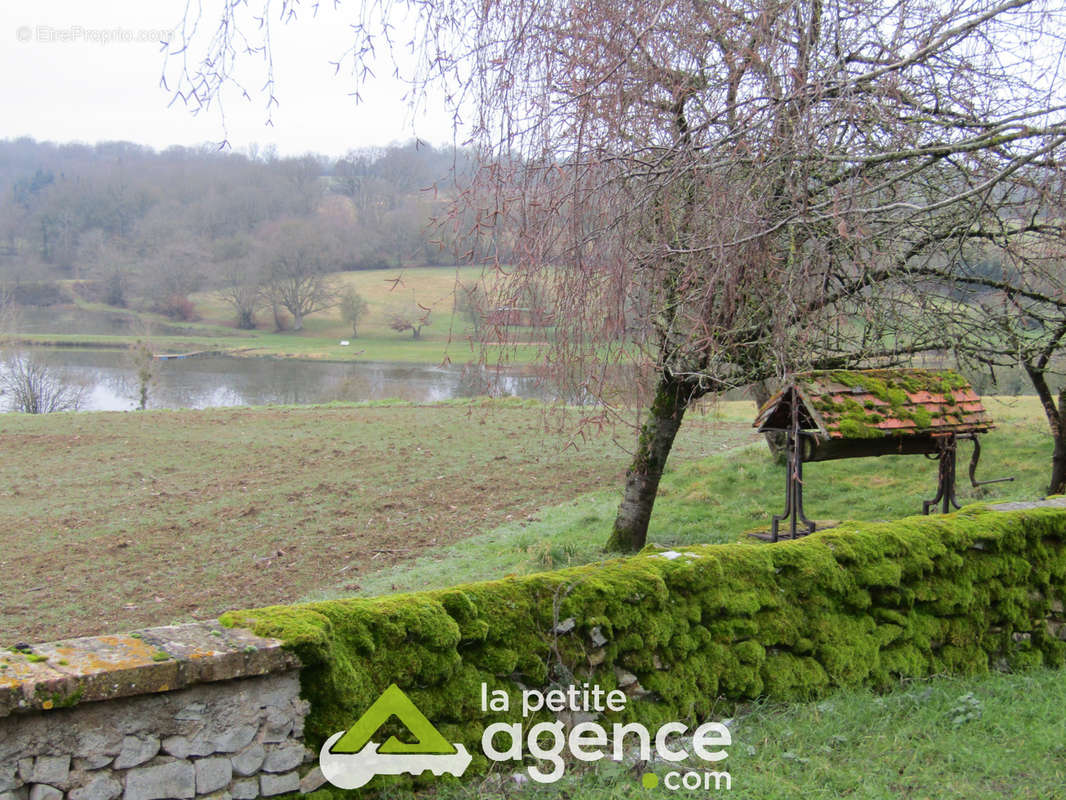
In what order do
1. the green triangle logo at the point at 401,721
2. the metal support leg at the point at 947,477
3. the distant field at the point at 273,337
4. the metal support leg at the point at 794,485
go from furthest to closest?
the distant field at the point at 273,337 < the metal support leg at the point at 947,477 < the metal support leg at the point at 794,485 < the green triangle logo at the point at 401,721

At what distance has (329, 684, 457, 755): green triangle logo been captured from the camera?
345 cm

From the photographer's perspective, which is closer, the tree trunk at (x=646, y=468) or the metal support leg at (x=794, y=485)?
the metal support leg at (x=794, y=485)

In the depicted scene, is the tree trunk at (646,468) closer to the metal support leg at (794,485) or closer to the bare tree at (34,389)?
the metal support leg at (794,485)

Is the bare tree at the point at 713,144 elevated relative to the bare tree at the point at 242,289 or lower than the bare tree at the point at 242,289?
lower

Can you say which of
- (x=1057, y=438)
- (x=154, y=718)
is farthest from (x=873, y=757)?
(x=1057, y=438)

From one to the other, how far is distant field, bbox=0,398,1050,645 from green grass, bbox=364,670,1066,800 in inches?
110

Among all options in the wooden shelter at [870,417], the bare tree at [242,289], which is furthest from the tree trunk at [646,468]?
the bare tree at [242,289]

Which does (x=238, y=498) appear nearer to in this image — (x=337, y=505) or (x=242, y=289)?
(x=337, y=505)

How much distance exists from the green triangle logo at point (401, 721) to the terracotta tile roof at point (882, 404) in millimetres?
4854

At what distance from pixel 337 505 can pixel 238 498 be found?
1.80 metres

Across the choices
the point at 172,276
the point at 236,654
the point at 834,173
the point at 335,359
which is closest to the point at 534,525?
the point at 834,173

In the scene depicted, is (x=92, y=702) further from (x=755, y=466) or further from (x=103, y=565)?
(x=755, y=466)

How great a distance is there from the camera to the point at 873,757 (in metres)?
3.84

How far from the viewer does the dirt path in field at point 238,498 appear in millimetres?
9258
